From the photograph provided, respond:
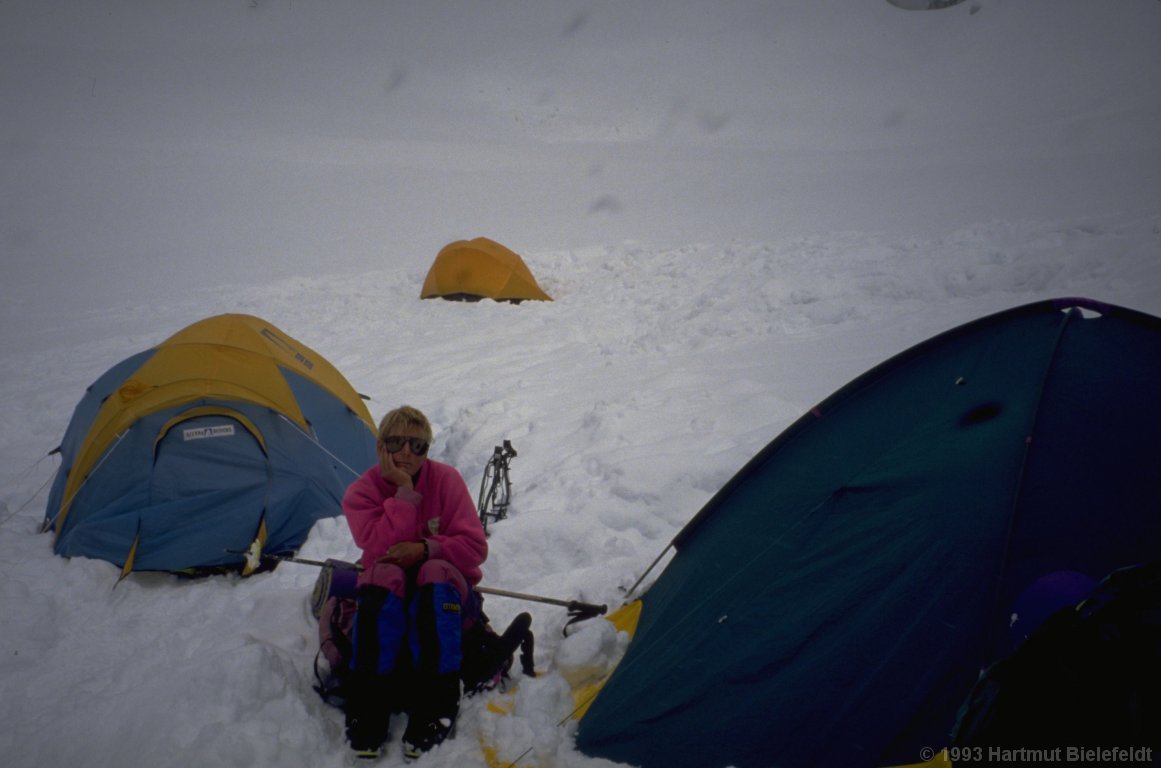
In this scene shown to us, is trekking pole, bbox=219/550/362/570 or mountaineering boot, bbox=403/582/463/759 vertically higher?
mountaineering boot, bbox=403/582/463/759

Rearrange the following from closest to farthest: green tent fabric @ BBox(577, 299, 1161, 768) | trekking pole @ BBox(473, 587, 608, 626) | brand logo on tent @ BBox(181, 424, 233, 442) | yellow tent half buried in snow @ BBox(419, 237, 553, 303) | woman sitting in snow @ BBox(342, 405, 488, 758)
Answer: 1. green tent fabric @ BBox(577, 299, 1161, 768)
2. woman sitting in snow @ BBox(342, 405, 488, 758)
3. trekking pole @ BBox(473, 587, 608, 626)
4. brand logo on tent @ BBox(181, 424, 233, 442)
5. yellow tent half buried in snow @ BBox(419, 237, 553, 303)

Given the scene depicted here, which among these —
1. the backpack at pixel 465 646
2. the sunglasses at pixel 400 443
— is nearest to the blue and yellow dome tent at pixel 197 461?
the backpack at pixel 465 646

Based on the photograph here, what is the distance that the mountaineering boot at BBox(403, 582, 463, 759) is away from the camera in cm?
258

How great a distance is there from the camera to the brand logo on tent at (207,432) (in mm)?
4793

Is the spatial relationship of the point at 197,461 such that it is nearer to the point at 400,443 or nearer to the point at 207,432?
the point at 207,432

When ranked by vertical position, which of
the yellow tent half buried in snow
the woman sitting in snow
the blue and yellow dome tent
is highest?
the woman sitting in snow

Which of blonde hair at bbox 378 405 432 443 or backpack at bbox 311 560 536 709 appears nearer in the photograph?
backpack at bbox 311 560 536 709

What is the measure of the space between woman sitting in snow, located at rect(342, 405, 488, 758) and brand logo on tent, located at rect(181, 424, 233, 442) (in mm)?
2481

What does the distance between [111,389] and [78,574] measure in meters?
1.80

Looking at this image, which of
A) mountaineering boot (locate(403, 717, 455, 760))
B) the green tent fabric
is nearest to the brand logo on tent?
mountaineering boot (locate(403, 717, 455, 760))

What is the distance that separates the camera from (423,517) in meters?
3.12

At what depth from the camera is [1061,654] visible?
1.25 m

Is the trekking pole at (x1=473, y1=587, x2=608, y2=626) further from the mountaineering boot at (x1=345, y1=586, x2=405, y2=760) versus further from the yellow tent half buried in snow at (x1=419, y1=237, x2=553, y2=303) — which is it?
→ the yellow tent half buried in snow at (x1=419, y1=237, x2=553, y2=303)

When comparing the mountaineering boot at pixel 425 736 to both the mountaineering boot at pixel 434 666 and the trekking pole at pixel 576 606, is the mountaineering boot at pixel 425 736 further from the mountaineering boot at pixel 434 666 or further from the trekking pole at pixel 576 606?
the trekking pole at pixel 576 606
